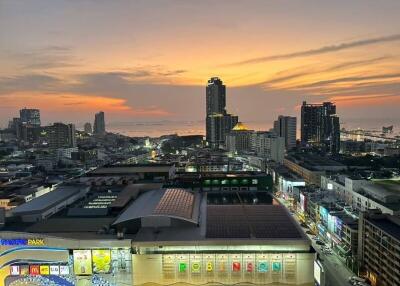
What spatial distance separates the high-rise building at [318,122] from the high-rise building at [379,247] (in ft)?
220


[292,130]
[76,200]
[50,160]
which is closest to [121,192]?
[76,200]

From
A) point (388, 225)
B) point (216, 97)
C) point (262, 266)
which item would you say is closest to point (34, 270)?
point (262, 266)

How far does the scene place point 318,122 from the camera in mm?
85938

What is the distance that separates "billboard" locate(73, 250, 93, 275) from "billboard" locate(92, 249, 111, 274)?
7.8 inches

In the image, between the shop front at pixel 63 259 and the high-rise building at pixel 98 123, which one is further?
the high-rise building at pixel 98 123

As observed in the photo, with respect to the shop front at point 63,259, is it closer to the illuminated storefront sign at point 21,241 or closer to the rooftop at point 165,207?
the illuminated storefront sign at point 21,241

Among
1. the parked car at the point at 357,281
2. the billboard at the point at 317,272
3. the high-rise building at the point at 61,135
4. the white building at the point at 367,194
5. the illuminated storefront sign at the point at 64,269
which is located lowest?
the parked car at the point at 357,281

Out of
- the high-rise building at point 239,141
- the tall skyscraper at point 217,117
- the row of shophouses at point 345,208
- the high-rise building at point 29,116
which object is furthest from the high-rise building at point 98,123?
the row of shophouses at point 345,208

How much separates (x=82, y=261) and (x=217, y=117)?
82.9 m

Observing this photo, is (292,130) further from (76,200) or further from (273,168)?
(76,200)

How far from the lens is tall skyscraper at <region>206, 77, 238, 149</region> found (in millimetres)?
97062

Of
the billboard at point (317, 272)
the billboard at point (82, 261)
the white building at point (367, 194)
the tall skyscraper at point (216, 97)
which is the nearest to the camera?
the billboard at point (82, 261)

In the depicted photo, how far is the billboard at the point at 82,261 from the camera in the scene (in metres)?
16.2

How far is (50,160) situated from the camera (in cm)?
5994
